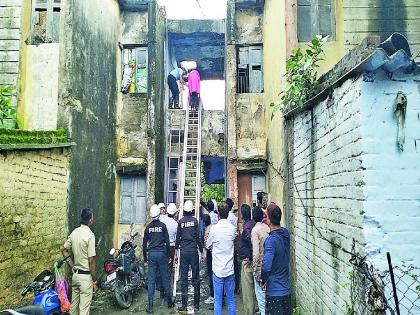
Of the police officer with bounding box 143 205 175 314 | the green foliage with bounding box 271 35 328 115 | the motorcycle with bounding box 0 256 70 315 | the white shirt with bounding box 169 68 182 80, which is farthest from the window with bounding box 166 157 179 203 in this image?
the green foliage with bounding box 271 35 328 115

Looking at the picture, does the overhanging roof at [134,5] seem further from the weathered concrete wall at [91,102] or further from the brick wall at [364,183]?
the brick wall at [364,183]

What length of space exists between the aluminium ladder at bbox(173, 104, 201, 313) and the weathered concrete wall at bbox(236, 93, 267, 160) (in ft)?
3.95

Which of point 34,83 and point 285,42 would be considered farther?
point 34,83

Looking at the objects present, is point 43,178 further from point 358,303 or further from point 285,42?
point 358,303

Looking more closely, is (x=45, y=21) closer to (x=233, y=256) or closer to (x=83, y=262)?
(x=83, y=262)

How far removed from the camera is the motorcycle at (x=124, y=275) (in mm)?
6975

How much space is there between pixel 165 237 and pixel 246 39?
20.3 feet

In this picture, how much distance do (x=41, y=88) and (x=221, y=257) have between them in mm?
5400

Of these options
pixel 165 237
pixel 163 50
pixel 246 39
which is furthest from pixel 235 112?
pixel 165 237

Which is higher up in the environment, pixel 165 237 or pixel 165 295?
pixel 165 237

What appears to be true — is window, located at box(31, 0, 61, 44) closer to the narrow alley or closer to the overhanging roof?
the narrow alley

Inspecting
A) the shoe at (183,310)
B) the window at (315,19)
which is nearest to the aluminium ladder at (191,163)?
the shoe at (183,310)

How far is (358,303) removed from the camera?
306cm

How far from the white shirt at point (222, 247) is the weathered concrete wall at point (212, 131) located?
5.35 m
